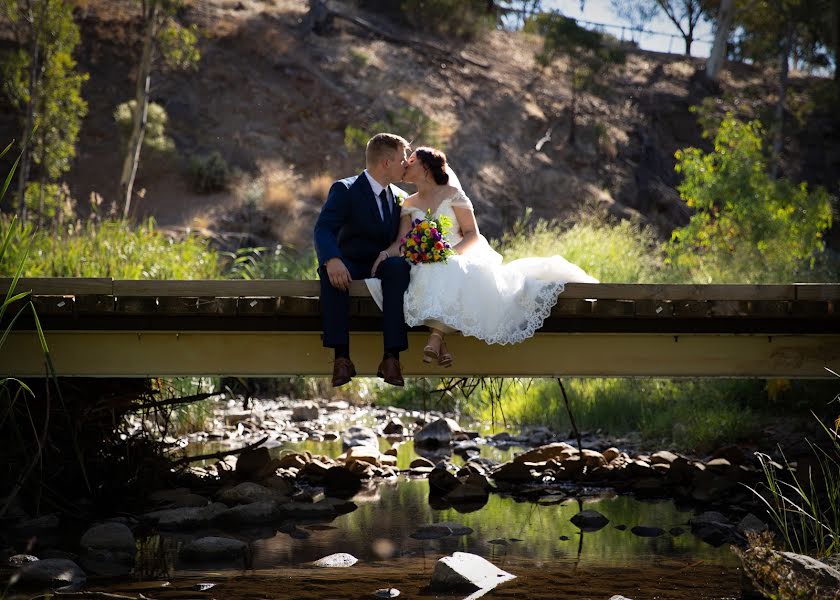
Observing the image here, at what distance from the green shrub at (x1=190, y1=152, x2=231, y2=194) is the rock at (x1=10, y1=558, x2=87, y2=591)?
20.5 meters

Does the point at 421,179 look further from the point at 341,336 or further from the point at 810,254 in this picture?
the point at 810,254

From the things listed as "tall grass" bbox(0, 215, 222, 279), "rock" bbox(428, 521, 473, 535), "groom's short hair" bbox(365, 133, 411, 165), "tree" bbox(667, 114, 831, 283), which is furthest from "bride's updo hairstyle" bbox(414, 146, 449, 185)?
"tree" bbox(667, 114, 831, 283)

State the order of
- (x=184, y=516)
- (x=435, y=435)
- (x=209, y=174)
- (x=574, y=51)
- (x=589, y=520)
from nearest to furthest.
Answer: (x=184, y=516) → (x=589, y=520) → (x=435, y=435) → (x=209, y=174) → (x=574, y=51)

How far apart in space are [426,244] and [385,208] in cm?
66

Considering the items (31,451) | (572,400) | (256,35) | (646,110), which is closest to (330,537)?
(31,451)

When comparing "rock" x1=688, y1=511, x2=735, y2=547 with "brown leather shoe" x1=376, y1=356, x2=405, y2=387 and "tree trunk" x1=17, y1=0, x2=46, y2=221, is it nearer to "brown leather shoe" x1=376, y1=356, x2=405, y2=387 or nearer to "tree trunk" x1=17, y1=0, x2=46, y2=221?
"brown leather shoe" x1=376, y1=356, x2=405, y2=387

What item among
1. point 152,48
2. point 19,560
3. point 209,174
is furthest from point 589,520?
point 209,174

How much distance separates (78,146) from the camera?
86.7ft

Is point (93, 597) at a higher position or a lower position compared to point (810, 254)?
lower

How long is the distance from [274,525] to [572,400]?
6411 mm

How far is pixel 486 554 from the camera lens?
641 centimetres

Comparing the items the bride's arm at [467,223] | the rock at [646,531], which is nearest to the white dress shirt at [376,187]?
the bride's arm at [467,223]

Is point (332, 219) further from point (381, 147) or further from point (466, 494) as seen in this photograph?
point (466, 494)

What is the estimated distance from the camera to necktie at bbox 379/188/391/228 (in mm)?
6723
